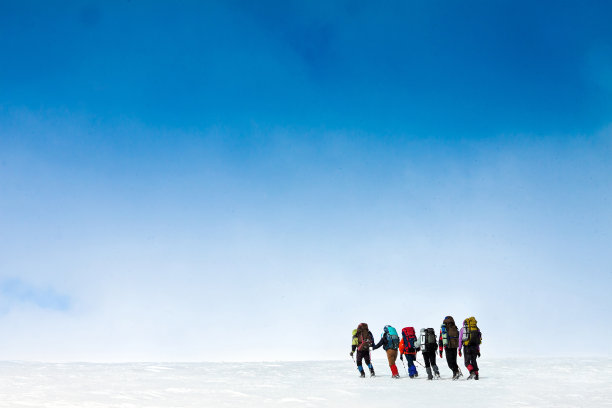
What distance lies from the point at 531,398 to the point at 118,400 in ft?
32.7

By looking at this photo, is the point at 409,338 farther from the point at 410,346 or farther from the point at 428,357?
the point at 428,357

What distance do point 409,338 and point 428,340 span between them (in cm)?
63

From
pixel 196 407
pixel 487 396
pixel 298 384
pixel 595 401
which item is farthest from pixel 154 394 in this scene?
pixel 595 401

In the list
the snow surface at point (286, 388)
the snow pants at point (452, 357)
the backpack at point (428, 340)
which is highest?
the backpack at point (428, 340)

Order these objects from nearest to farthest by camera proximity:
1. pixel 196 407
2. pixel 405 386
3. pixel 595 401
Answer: pixel 196 407, pixel 595 401, pixel 405 386

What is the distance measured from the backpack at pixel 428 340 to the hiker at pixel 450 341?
0.42 m

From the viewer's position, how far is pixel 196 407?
39.9 feet

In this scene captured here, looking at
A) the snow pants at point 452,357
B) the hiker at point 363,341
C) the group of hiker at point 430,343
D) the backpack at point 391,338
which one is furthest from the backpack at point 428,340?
the hiker at point 363,341

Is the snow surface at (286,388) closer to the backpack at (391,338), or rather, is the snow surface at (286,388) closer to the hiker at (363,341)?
the hiker at (363,341)

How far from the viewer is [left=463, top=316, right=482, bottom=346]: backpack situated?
17.1 meters

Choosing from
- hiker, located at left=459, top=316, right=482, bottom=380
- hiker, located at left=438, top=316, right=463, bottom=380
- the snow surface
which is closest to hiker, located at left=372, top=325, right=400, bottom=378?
the snow surface

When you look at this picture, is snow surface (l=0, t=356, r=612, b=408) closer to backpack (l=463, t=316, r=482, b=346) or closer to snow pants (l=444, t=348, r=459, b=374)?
snow pants (l=444, t=348, r=459, b=374)

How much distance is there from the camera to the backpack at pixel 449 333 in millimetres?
17328

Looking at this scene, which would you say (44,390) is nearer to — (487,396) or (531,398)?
(487,396)
